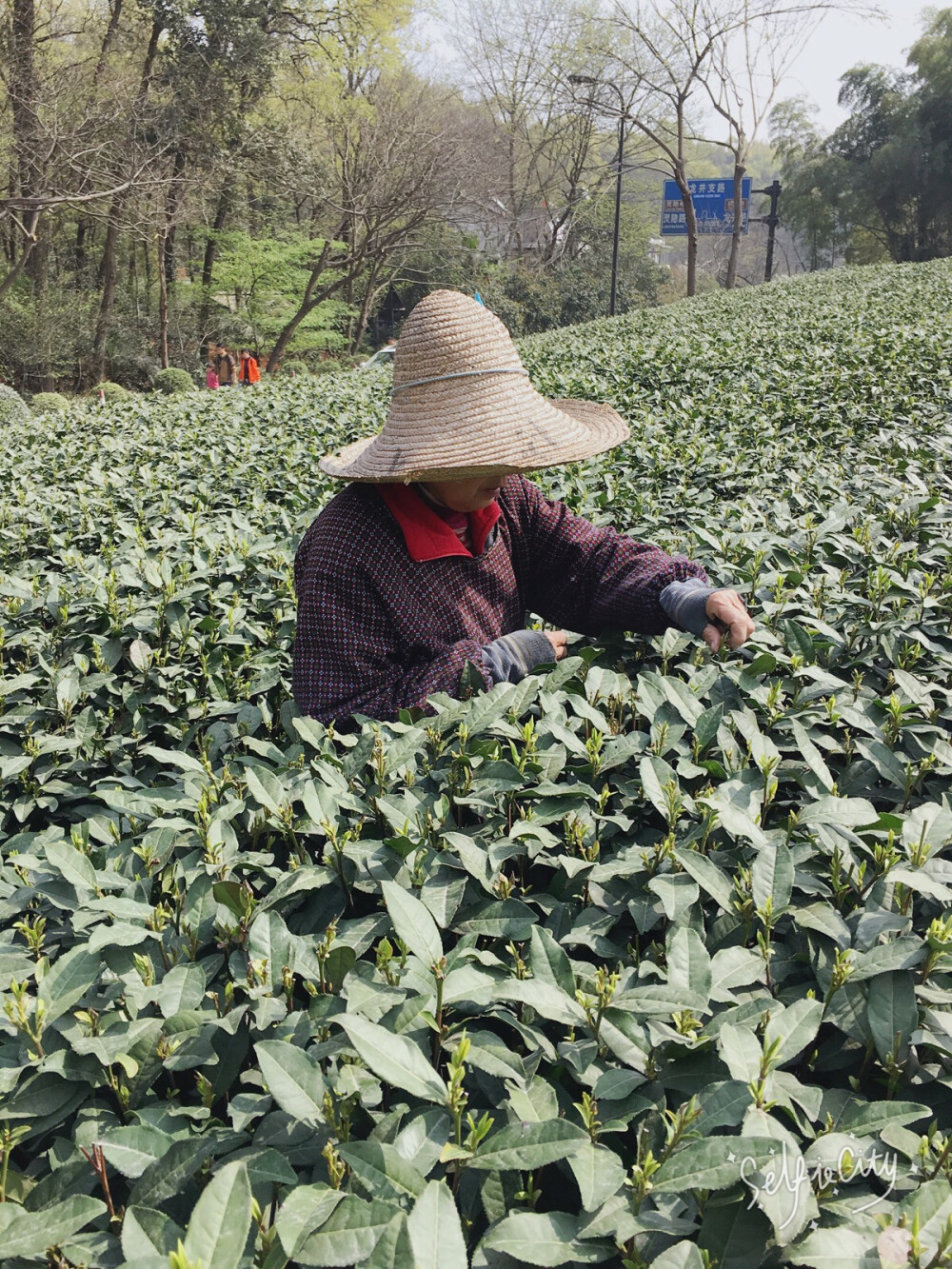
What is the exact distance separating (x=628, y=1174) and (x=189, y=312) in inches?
1184

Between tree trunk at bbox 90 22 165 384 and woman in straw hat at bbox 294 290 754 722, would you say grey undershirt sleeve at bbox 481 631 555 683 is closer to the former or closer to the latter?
woman in straw hat at bbox 294 290 754 722

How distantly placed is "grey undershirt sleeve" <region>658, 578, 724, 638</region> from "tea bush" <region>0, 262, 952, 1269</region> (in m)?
0.08

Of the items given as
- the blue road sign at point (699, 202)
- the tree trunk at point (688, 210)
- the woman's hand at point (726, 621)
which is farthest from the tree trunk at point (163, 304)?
the woman's hand at point (726, 621)

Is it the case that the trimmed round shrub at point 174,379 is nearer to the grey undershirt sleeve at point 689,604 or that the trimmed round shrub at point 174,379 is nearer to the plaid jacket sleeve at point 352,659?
the plaid jacket sleeve at point 352,659

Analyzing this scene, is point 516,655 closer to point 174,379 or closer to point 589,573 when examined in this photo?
point 589,573

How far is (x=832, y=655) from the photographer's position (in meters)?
2.00

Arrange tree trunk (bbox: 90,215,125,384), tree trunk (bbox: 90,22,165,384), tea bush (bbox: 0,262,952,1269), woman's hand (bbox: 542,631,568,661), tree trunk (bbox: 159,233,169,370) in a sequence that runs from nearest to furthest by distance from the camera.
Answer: tea bush (bbox: 0,262,952,1269)
woman's hand (bbox: 542,631,568,661)
tree trunk (bbox: 90,22,165,384)
tree trunk (bbox: 159,233,169,370)
tree trunk (bbox: 90,215,125,384)

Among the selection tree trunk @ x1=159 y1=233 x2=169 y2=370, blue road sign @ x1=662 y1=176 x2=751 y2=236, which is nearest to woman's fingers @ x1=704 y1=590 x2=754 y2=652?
tree trunk @ x1=159 y1=233 x2=169 y2=370

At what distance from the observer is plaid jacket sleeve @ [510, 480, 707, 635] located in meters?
2.16

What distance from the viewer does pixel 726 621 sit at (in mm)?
1984

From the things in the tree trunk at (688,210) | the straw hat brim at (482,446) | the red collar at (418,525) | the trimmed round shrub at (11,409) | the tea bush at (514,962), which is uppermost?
the tree trunk at (688,210)

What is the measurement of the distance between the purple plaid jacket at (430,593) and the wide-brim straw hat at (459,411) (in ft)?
0.61

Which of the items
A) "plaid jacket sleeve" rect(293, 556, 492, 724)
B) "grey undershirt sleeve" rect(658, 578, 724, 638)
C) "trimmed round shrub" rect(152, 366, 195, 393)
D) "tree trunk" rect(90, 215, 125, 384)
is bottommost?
"plaid jacket sleeve" rect(293, 556, 492, 724)

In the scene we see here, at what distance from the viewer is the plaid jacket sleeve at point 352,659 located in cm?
198
